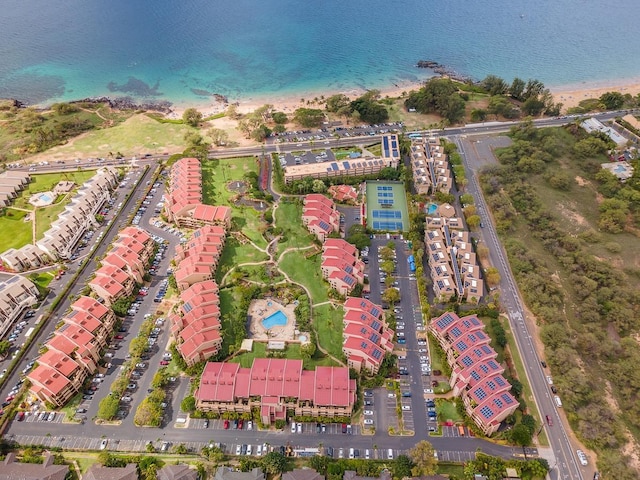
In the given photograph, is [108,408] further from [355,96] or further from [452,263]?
[355,96]

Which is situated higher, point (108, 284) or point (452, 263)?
point (452, 263)

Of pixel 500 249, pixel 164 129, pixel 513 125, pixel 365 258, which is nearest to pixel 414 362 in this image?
pixel 365 258

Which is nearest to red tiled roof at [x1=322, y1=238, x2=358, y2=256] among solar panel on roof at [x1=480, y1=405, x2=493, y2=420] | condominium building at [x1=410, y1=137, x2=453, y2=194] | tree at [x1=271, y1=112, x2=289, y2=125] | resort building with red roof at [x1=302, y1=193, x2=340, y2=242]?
resort building with red roof at [x1=302, y1=193, x2=340, y2=242]

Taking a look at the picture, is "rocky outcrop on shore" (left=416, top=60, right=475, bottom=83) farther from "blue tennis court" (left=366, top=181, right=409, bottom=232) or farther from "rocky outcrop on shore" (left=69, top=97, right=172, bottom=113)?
"rocky outcrop on shore" (left=69, top=97, right=172, bottom=113)

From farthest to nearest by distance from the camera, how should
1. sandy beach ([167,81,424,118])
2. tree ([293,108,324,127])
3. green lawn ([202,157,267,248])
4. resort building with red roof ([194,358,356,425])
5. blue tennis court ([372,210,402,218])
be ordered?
sandy beach ([167,81,424,118]), tree ([293,108,324,127]), blue tennis court ([372,210,402,218]), green lawn ([202,157,267,248]), resort building with red roof ([194,358,356,425])

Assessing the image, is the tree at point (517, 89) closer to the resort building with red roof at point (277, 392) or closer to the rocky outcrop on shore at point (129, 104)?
the rocky outcrop on shore at point (129, 104)

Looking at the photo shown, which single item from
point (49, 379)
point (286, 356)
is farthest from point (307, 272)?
point (49, 379)

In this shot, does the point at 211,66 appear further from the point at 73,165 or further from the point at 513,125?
the point at 513,125
